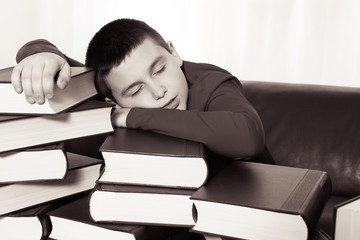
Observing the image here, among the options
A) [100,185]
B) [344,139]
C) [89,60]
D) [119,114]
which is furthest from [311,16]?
[100,185]

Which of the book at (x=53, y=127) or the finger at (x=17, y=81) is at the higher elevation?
the finger at (x=17, y=81)

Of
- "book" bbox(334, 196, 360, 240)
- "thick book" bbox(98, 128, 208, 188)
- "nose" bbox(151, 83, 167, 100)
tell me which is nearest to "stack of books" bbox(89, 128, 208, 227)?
"thick book" bbox(98, 128, 208, 188)

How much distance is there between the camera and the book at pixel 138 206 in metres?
0.77

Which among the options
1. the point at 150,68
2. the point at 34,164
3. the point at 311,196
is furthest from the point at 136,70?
the point at 311,196

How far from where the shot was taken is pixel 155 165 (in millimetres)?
779

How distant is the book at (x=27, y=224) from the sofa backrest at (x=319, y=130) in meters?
0.91

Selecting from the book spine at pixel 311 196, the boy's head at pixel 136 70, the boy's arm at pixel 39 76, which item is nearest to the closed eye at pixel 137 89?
the boy's head at pixel 136 70

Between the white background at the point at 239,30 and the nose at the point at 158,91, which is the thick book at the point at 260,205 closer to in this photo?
the nose at the point at 158,91

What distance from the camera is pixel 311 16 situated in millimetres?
2152

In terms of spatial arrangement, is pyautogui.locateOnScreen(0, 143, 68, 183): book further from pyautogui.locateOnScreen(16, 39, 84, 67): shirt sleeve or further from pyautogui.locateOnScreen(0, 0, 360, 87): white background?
pyautogui.locateOnScreen(0, 0, 360, 87): white background

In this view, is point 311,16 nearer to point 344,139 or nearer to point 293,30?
point 293,30

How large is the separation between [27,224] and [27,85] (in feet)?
0.76

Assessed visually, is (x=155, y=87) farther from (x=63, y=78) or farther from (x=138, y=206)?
(x=138, y=206)

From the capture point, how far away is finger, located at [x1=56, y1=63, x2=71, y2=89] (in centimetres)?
84
